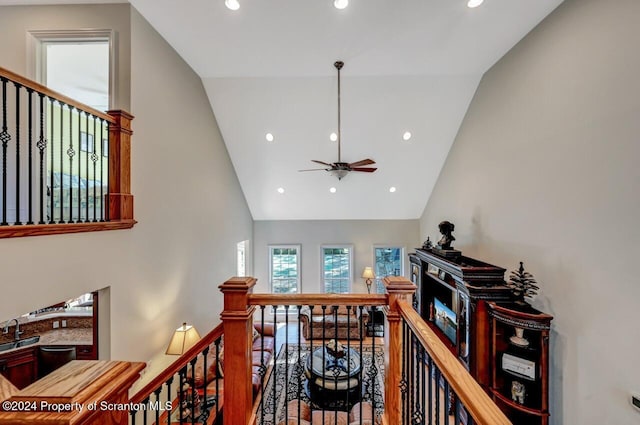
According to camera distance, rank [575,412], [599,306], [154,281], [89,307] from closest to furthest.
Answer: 1. [599,306]
2. [575,412]
3. [154,281]
4. [89,307]

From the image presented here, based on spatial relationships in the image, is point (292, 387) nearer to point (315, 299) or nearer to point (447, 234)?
point (447, 234)

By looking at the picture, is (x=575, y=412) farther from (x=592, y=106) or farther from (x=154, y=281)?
(x=154, y=281)

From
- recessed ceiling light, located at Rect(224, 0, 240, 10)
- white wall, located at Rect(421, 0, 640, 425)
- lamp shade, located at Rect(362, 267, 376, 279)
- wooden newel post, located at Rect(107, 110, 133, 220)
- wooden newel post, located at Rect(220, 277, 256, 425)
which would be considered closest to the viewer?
wooden newel post, located at Rect(220, 277, 256, 425)

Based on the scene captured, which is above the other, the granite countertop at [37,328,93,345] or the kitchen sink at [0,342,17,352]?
the kitchen sink at [0,342,17,352]

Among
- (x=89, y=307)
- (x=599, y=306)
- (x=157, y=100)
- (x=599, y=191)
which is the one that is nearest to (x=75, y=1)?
(x=157, y=100)

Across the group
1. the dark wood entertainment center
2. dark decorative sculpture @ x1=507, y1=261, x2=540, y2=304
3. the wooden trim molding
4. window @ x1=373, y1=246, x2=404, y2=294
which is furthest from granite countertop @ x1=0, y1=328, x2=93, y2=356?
window @ x1=373, y1=246, x2=404, y2=294

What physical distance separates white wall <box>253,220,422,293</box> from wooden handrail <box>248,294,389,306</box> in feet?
21.2

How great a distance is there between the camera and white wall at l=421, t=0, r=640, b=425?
2.22m

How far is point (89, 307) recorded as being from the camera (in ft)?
12.0

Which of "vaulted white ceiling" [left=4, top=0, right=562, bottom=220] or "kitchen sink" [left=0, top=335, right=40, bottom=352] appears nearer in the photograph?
"kitchen sink" [left=0, top=335, right=40, bottom=352]

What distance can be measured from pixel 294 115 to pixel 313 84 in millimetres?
712

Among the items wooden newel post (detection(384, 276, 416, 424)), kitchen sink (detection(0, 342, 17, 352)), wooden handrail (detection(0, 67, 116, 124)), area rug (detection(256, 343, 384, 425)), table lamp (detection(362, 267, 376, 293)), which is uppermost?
wooden handrail (detection(0, 67, 116, 124))

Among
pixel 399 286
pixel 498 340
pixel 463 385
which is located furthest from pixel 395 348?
pixel 498 340

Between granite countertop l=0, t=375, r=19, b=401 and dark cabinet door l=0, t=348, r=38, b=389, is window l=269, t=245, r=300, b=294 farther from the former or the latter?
granite countertop l=0, t=375, r=19, b=401
